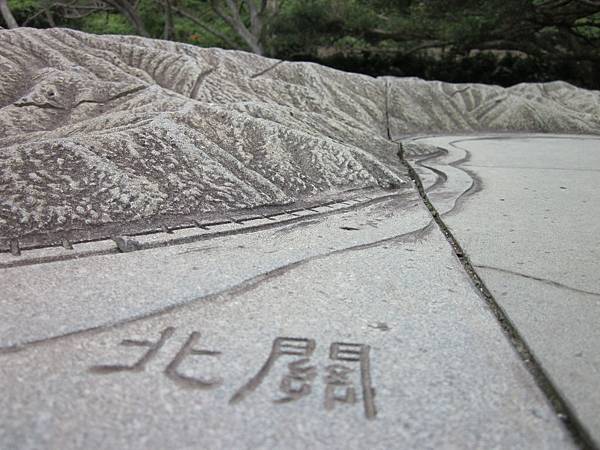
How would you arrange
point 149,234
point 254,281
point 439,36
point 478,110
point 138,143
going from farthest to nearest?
point 439,36
point 478,110
point 138,143
point 149,234
point 254,281

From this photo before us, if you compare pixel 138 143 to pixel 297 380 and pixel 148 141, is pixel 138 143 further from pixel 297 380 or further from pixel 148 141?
pixel 297 380

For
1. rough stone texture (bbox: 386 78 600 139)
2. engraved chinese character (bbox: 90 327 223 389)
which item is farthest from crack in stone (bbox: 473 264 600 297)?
rough stone texture (bbox: 386 78 600 139)

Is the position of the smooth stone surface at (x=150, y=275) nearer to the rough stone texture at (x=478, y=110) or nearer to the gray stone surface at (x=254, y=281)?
the gray stone surface at (x=254, y=281)

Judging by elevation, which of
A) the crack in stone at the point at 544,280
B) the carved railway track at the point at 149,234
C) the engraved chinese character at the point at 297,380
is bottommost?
the carved railway track at the point at 149,234

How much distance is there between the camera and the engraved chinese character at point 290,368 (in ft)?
2.45

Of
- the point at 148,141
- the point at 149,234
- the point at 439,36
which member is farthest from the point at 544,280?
the point at 439,36

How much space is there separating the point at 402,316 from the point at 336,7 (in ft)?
→ 24.2

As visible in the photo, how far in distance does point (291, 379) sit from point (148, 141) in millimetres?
1139

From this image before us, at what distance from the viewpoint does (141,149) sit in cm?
168

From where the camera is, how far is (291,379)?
0.78 meters

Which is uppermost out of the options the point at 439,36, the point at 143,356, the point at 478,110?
the point at 143,356

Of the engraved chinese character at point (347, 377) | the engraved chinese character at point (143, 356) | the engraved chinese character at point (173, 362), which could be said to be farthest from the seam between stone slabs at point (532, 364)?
the engraved chinese character at point (143, 356)

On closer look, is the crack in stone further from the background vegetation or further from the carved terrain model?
the background vegetation

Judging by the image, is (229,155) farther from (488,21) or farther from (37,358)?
(488,21)
